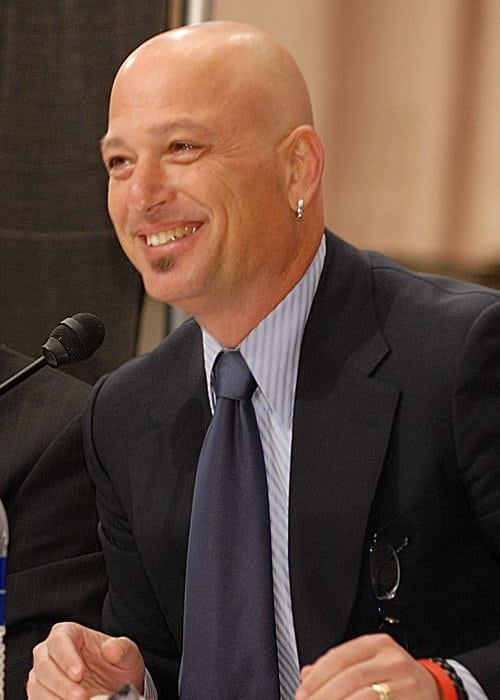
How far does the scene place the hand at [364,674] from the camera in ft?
4.33

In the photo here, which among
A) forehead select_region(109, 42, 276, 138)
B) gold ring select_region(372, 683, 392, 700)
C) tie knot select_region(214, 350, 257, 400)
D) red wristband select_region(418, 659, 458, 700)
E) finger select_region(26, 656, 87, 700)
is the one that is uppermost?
forehead select_region(109, 42, 276, 138)

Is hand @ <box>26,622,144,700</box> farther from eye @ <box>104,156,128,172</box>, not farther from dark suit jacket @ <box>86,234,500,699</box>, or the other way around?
eye @ <box>104,156,128,172</box>

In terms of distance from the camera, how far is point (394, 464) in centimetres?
167

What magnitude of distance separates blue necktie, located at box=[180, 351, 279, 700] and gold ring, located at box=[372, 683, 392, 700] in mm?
318

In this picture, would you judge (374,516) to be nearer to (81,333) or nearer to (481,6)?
(81,333)

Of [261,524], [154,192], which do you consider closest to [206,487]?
[261,524]

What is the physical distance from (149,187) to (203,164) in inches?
3.0

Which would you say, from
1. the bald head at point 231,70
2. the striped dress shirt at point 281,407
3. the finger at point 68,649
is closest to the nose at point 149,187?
the bald head at point 231,70

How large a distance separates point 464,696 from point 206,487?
46 cm

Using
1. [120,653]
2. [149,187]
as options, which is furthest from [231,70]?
[120,653]

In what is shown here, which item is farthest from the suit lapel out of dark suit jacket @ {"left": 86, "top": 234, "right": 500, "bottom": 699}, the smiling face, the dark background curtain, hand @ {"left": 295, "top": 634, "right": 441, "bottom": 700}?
the dark background curtain

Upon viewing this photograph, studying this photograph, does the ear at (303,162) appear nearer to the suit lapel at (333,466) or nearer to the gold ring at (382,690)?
the suit lapel at (333,466)

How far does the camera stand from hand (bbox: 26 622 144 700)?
153cm

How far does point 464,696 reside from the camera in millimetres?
1432
